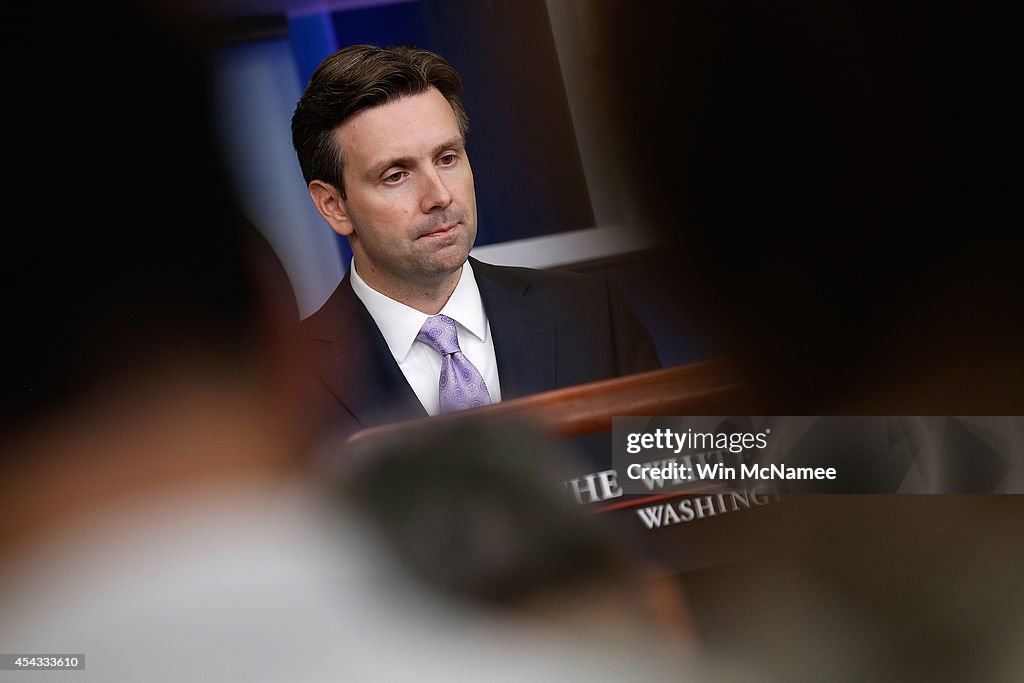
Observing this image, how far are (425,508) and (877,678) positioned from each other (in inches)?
20.6

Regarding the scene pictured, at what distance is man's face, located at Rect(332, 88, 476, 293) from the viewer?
85cm

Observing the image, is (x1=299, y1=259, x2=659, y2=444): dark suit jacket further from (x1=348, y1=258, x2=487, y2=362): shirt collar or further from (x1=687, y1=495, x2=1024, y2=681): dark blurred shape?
(x1=687, y1=495, x2=1024, y2=681): dark blurred shape

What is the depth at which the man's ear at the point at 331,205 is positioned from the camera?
88cm

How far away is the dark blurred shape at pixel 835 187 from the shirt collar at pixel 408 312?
206 millimetres

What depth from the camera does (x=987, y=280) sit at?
897 millimetres

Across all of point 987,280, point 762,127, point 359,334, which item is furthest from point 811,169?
point 359,334

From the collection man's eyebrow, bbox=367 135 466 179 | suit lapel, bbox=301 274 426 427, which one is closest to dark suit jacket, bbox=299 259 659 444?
suit lapel, bbox=301 274 426 427

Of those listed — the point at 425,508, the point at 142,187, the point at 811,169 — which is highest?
the point at 142,187

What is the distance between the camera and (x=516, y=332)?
909 mm

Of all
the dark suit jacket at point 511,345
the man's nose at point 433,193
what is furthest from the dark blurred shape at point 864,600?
the man's nose at point 433,193

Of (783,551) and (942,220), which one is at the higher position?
(942,220)

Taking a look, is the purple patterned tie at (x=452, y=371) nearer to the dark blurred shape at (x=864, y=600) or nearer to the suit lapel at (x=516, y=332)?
the suit lapel at (x=516, y=332)

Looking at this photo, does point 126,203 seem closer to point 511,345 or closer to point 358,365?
point 358,365

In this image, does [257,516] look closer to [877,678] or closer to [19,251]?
[19,251]
